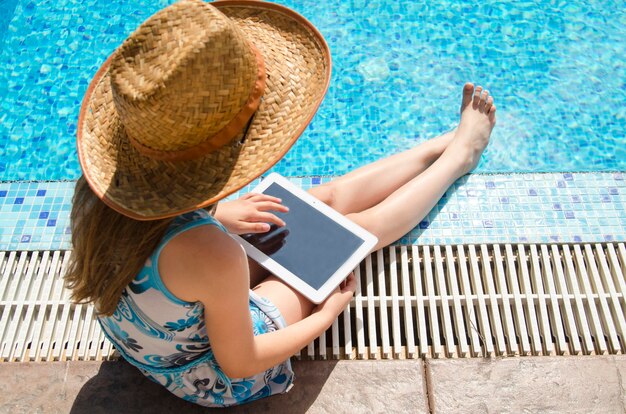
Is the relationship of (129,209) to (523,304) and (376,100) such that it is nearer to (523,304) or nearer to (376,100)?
(523,304)

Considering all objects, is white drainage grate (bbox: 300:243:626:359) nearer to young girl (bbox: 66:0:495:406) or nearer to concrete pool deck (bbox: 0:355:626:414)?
concrete pool deck (bbox: 0:355:626:414)

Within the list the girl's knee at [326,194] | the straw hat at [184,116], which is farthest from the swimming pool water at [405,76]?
the straw hat at [184,116]

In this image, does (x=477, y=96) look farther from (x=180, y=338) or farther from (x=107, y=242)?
(x=107, y=242)

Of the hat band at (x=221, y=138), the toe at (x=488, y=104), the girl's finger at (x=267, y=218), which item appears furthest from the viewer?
the toe at (x=488, y=104)

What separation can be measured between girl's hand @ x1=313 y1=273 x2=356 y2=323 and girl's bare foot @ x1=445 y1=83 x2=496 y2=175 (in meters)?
1.03

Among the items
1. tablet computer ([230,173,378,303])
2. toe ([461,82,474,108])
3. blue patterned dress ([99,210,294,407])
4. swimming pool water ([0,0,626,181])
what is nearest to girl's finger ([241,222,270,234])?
tablet computer ([230,173,378,303])

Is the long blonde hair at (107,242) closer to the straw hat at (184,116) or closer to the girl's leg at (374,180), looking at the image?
the straw hat at (184,116)

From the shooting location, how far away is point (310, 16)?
462cm

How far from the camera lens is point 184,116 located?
1.67 metres

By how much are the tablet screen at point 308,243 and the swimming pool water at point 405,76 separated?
0.95m

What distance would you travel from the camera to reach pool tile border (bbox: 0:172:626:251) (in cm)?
328

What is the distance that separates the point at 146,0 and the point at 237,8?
2.82 m

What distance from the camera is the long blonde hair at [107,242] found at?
5.91 ft

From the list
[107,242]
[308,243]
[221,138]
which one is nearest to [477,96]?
[308,243]
